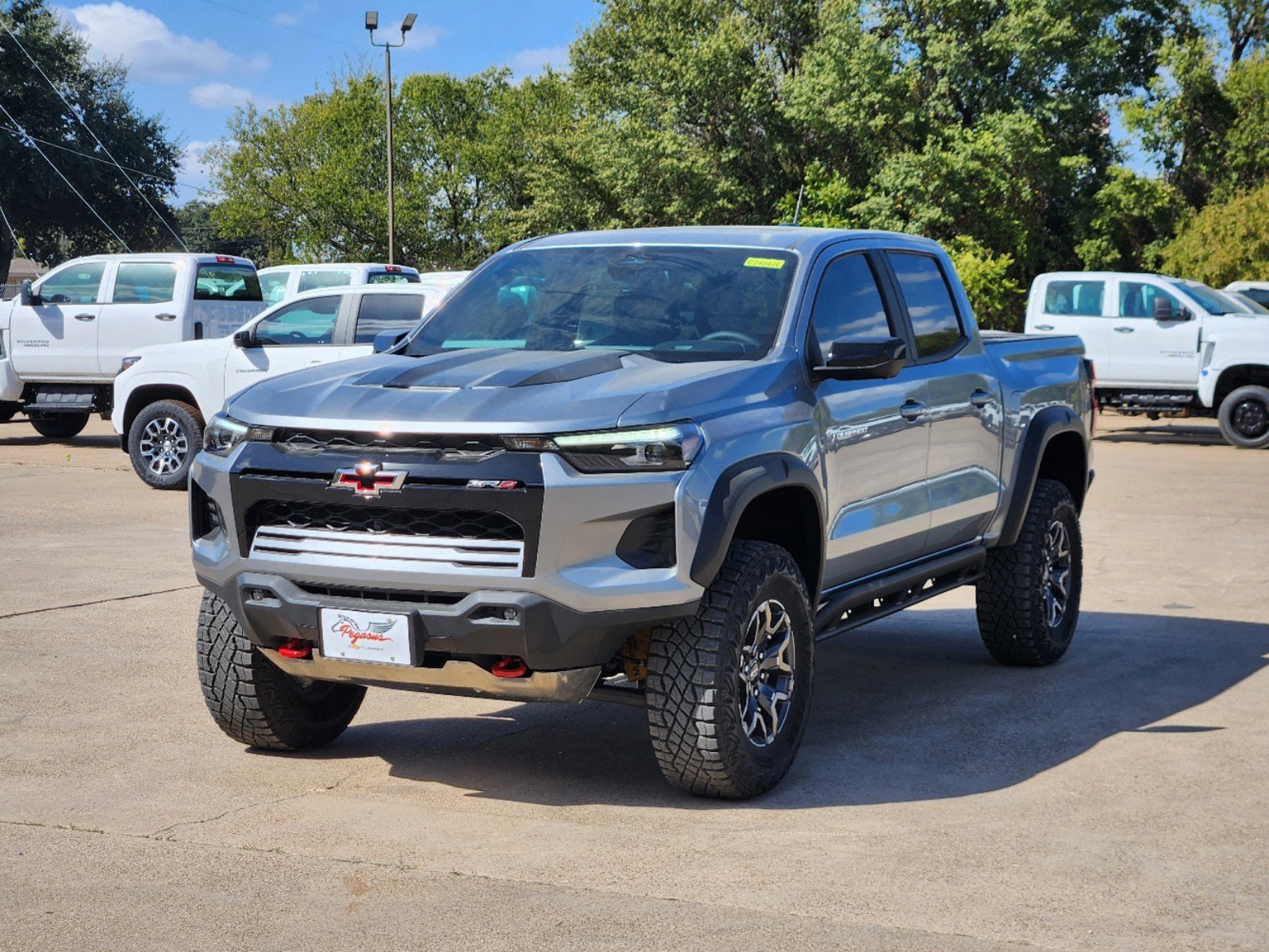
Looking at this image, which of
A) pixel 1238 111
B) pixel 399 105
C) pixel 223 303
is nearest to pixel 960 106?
pixel 1238 111

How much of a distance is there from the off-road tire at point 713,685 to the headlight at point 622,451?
450 millimetres

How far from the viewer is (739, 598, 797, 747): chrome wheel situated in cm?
541

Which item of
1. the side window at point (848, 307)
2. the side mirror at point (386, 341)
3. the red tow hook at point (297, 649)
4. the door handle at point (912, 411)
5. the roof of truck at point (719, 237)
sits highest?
the roof of truck at point (719, 237)

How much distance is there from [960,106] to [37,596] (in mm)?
38304

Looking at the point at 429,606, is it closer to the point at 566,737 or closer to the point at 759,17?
the point at 566,737

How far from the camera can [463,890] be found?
14.7 feet

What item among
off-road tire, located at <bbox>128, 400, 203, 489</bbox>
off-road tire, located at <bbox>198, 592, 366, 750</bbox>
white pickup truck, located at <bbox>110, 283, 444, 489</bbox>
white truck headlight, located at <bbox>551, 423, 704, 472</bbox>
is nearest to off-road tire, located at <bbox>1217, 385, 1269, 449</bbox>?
white pickup truck, located at <bbox>110, 283, 444, 489</bbox>

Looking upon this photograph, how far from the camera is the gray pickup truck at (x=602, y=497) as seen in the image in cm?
499

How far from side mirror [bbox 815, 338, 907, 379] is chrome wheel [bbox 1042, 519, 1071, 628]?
230 cm

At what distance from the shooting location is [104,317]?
18.6 m

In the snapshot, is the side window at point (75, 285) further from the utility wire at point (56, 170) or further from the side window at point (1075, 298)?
the utility wire at point (56, 170)

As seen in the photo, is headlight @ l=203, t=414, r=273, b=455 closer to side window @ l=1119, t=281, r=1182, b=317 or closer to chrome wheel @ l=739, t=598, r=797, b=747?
chrome wheel @ l=739, t=598, r=797, b=747

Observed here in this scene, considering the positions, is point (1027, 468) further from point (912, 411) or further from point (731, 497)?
point (731, 497)

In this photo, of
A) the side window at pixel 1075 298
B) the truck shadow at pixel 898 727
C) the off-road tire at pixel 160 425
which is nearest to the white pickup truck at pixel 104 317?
the off-road tire at pixel 160 425
